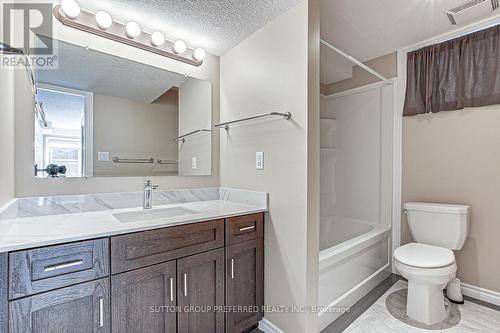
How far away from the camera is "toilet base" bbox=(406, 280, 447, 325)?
177 centimetres

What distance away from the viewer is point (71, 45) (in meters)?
1.53

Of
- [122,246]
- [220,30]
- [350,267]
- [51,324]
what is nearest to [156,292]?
[122,246]

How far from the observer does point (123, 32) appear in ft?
5.42

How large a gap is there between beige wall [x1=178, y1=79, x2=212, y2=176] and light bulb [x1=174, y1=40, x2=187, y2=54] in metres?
0.24

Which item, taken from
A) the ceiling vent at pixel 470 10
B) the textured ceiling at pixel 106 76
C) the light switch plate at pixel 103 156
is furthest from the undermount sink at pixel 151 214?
the ceiling vent at pixel 470 10

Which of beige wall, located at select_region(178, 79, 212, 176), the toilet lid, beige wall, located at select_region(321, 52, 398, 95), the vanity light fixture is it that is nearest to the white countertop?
beige wall, located at select_region(178, 79, 212, 176)

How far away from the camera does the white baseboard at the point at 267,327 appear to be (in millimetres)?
1653

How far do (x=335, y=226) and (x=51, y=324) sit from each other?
2.69 metres

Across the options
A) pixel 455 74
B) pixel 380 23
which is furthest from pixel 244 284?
pixel 455 74

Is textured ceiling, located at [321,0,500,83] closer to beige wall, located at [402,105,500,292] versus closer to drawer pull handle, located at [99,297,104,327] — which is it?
beige wall, located at [402,105,500,292]

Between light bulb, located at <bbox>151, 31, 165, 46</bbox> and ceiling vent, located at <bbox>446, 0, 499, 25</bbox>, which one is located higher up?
ceiling vent, located at <bbox>446, 0, 499, 25</bbox>

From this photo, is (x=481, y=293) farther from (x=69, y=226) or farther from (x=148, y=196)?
(x=69, y=226)

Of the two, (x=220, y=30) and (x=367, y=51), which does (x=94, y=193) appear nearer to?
(x=220, y=30)

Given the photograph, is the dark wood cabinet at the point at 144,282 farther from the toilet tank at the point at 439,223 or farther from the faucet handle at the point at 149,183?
the toilet tank at the point at 439,223
